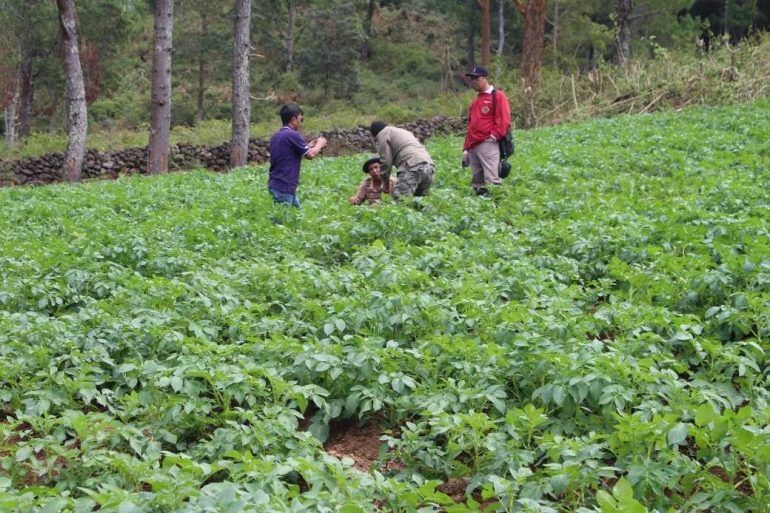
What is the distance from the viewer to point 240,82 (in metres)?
19.0

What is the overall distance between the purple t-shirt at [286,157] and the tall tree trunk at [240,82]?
978cm

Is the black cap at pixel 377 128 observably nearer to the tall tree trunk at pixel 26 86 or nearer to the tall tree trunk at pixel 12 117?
the tall tree trunk at pixel 12 117

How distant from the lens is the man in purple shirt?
922 centimetres

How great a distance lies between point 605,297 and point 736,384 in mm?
1576

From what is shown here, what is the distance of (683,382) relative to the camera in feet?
13.0

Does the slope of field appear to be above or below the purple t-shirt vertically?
below

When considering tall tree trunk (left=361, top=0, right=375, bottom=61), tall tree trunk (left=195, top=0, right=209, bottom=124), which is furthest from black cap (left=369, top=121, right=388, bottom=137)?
tall tree trunk (left=361, top=0, right=375, bottom=61)

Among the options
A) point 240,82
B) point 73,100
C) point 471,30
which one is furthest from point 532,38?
point 471,30

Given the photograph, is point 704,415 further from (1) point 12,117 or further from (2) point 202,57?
(2) point 202,57

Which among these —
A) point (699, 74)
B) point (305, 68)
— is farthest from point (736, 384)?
point (305, 68)

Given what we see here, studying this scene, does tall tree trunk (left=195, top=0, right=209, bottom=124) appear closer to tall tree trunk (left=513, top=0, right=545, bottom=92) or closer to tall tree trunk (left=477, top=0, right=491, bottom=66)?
tall tree trunk (left=477, top=0, right=491, bottom=66)

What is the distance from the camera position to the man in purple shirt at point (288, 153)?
922 cm

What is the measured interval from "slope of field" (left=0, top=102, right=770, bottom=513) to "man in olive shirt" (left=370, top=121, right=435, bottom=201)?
4.28 ft

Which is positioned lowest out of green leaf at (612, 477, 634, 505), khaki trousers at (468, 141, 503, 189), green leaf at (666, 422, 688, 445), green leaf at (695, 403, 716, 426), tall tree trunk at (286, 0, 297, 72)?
green leaf at (612, 477, 634, 505)
